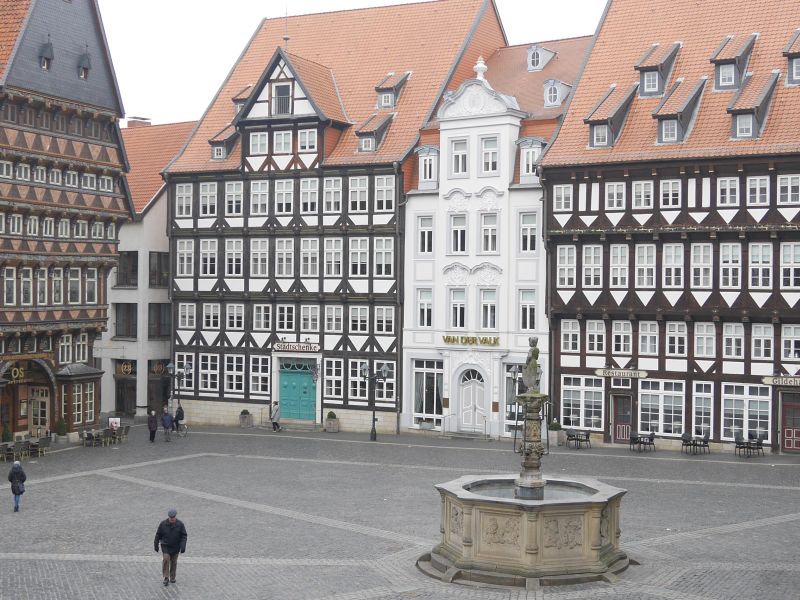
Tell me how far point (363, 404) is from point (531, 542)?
29378mm

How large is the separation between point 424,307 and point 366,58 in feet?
46.4

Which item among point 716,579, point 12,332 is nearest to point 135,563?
point 716,579

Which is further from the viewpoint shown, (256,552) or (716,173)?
(716,173)

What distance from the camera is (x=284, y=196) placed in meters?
53.7

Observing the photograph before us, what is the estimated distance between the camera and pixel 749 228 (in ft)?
140

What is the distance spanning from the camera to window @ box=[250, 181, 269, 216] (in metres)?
54.1

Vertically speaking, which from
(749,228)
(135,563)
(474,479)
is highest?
(749,228)

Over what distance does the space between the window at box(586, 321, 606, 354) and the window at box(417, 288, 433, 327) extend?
747cm

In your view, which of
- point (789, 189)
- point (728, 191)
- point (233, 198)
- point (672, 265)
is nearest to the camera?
point (789, 189)

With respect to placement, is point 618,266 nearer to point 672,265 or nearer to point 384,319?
point 672,265

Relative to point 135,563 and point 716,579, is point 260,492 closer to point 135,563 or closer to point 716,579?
point 135,563

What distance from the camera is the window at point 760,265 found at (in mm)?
42531

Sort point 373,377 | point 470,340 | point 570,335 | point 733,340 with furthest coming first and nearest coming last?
point 373,377 < point 470,340 < point 570,335 < point 733,340

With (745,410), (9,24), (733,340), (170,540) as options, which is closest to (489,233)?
(733,340)
